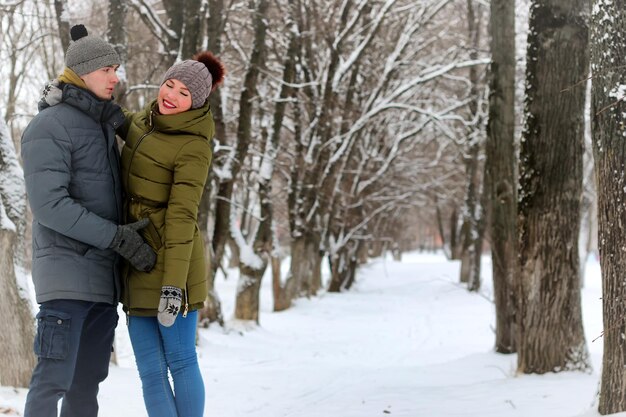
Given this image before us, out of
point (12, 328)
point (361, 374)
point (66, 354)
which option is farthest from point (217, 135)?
point (66, 354)

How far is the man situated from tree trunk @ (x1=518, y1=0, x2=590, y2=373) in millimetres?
4487

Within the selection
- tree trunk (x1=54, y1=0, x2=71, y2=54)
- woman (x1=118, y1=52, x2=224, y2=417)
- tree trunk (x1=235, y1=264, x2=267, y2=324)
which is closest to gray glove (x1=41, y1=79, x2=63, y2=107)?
woman (x1=118, y1=52, x2=224, y2=417)

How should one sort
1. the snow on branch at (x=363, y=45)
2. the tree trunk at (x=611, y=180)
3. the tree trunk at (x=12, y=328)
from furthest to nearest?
the snow on branch at (x=363, y=45), the tree trunk at (x=12, y=328), the tree trunk at (x=611, y=180)

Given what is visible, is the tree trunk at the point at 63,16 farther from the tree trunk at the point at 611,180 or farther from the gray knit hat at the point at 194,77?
the tree trunk at the point at 611,180

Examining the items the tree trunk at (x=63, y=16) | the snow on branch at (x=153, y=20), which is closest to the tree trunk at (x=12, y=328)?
the tree trunk at (x=63, y=16)

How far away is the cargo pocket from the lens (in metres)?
3.06

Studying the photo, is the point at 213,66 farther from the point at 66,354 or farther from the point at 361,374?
the point at 361,374

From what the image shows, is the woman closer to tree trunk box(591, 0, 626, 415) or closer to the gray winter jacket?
the gray winter jacket

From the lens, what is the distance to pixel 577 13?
265 inches

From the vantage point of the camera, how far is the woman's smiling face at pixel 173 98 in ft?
11.1

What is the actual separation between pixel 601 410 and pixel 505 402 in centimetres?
159

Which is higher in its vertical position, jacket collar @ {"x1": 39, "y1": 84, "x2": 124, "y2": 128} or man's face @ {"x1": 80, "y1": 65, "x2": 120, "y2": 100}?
man's face @ {"x1": 80, "y1": 65, "x2": 120, "y2": 100}

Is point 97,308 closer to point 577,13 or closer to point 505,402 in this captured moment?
point 505,402

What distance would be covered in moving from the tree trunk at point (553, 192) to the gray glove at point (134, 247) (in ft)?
14.7
